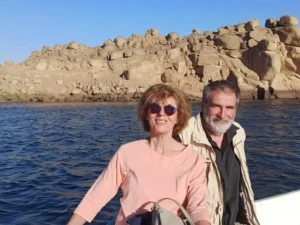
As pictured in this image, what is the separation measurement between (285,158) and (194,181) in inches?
432

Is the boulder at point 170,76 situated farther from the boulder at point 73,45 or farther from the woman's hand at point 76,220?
the woman's hand at point 76,220

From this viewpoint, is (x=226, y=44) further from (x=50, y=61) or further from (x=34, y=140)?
(x=34, y=140)

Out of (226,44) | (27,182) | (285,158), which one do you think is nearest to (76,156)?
(27,182)

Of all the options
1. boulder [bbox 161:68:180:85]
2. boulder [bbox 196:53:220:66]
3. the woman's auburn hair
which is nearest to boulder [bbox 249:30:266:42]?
boulder [bbox 196:53:220:66]

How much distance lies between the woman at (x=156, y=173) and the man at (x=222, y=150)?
0.58 meters

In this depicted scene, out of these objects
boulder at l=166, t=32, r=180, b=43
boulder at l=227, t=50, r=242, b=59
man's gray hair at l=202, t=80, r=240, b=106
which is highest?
boulder at l=166, t=32, r=180, b=43

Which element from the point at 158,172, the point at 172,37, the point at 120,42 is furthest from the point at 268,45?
the point at 158,172

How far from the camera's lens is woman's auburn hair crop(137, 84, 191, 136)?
260 cm

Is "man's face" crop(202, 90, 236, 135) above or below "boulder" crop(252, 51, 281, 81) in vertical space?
below

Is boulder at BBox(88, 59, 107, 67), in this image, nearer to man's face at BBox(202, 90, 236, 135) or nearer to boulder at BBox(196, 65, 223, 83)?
boulder at BBox(196, 65, 223, 83)

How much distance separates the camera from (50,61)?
1964 inches

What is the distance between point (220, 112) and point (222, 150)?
356 millimetres

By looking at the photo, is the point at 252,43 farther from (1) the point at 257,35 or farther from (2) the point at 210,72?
(2) the point at 210,72

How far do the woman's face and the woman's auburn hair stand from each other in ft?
0.11
